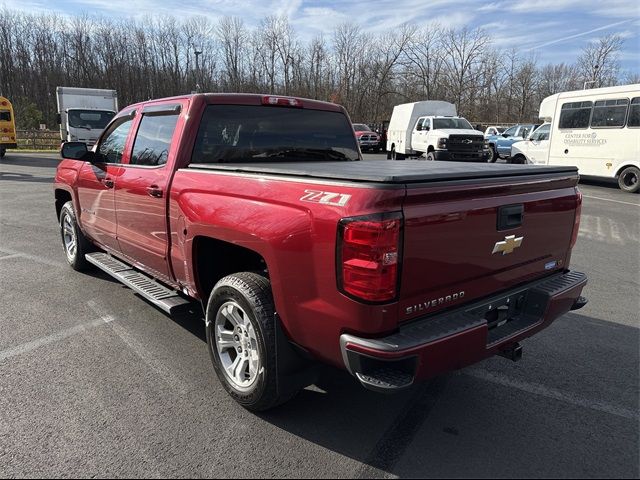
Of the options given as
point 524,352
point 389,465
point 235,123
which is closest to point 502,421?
point 389,465

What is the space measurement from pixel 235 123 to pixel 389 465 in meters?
2.80

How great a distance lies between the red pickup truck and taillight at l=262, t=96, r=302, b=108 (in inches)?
0.5

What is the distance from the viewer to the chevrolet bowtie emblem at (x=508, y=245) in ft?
A: 9.06

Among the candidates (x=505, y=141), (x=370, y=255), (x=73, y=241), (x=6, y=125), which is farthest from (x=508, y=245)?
(x=6, y=125)

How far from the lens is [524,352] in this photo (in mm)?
3887

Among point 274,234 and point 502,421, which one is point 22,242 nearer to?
point 274,234

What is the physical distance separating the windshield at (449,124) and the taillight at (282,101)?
1899 centimetres

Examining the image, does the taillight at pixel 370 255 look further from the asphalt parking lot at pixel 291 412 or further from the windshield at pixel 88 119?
the windshield at pixel 88 119

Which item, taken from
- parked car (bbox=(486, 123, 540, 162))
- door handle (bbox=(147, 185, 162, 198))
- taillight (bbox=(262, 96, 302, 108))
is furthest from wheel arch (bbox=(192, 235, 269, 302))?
parked car (bbox=(486, 123, 540, 162))

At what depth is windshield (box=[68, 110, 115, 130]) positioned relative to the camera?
844 inches

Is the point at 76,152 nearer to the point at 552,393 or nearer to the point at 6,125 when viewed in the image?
the point at 552,393

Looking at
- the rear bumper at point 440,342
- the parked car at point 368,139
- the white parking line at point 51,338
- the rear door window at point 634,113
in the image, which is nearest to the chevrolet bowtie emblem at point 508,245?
the rear bumper at point 440,342

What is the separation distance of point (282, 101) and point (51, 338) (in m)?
2.89

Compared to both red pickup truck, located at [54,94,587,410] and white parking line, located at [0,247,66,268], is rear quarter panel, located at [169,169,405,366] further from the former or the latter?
white parking line, located at [0,247,66,268]
